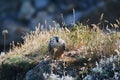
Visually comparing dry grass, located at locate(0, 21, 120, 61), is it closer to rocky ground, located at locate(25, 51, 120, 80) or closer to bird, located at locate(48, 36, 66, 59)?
rocky ground, located at locate(25, 51, 120, 80)

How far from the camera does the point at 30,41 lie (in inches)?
349

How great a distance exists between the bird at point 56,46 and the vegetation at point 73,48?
0.87 ft

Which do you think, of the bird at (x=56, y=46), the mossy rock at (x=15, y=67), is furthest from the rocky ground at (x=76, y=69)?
the mossy rock at (x=15, y=67)

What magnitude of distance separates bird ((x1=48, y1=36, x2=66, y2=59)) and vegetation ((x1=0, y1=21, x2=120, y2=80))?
10.4 inches

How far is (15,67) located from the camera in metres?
7.91

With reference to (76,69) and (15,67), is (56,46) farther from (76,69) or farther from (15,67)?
(15,67)

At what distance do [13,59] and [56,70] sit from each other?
931mm

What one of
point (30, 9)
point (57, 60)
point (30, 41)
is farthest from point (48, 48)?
point (30, 9)

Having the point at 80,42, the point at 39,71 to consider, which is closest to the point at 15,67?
the point at 39,71

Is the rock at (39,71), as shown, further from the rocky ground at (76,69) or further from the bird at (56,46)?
the bird at (56,46)

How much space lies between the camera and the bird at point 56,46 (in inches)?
289

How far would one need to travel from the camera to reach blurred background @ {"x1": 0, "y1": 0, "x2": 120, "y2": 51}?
2156cm

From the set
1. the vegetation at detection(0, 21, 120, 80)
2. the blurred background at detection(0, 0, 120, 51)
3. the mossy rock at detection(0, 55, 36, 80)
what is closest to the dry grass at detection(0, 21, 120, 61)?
the vegetation at detection(0, 21, 120, 80)

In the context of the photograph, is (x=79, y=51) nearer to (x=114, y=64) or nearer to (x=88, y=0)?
(x=114, y=64)
